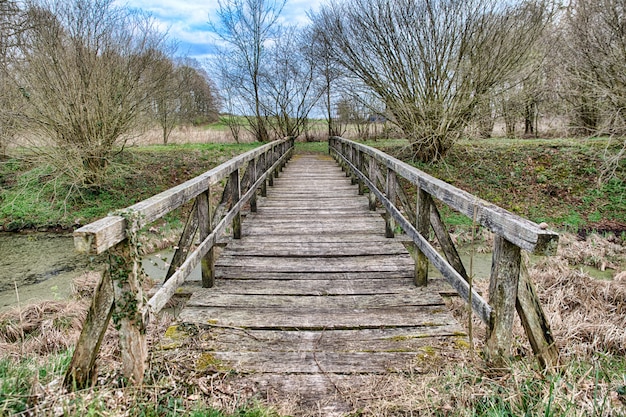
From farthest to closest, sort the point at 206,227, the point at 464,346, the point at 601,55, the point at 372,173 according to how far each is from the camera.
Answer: the point at 601,55
the point at 372,173
the point at 206,227
the point at 464,346

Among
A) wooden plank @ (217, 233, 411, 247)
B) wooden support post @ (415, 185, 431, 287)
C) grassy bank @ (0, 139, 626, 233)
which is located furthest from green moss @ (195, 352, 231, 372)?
grassy bank @ (0, 139, 626, 233)

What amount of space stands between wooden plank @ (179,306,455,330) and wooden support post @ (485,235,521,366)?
780mm

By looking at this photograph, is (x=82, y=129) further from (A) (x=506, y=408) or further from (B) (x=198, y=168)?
(A) (x=506, y=408)

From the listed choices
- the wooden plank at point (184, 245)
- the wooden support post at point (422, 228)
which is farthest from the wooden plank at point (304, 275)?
the wooden plank at point (184, 245)

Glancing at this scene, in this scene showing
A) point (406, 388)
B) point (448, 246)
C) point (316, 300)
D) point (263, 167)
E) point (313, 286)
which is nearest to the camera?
point (406, 388)

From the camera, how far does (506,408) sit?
6.39 feet

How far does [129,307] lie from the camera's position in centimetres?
196

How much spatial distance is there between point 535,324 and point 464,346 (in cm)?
64

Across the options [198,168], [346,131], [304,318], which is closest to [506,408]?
[304,318]

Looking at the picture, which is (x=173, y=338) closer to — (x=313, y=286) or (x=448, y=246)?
(x=313, y=286)

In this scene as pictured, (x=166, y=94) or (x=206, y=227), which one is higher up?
(x=166, y=94)

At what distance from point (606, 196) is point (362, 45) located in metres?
7.71

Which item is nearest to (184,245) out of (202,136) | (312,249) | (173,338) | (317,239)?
(173,338)

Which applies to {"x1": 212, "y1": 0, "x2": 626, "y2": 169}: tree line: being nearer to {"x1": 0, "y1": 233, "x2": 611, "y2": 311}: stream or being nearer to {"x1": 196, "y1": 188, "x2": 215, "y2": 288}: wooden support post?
{"x1": 0, "y1": 233, "x2": 611, "y2": 311}: stream
